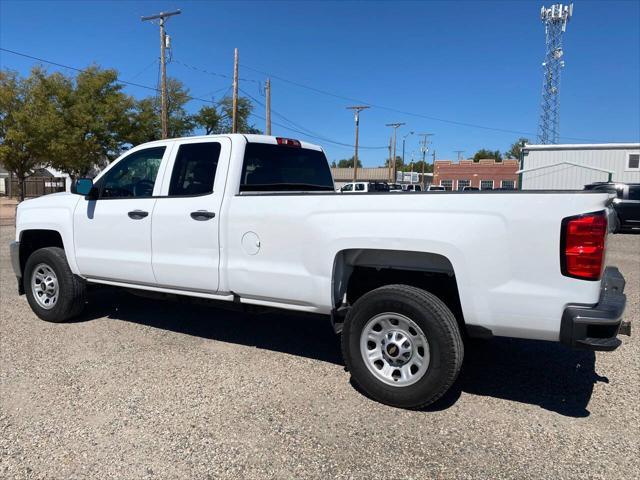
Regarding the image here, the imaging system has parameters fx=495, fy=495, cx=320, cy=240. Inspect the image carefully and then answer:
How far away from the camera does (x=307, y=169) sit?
530 cm

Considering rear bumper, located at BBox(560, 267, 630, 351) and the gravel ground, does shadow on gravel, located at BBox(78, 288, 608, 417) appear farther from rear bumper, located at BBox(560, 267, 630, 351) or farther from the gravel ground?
rear bumper, located at BBox(560, 267, 630, 351)

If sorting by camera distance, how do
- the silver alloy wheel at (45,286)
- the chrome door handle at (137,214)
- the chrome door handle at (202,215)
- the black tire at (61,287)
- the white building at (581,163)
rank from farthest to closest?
the white building at (581,163)
the silver alloy wheel at (45,286)
the black tire at (61,287)
the chrome door handle at (137,214)
the chrome door handle at (202,215)

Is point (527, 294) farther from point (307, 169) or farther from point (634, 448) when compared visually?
point (307, 169)

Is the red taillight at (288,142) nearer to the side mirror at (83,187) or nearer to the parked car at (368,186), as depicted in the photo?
the side mirror at (83,187)

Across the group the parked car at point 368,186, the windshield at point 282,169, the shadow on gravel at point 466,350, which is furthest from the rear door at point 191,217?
the parked car at point 368,186

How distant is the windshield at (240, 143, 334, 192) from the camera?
15.0ft

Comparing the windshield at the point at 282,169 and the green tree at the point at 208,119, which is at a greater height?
the green tree at the point at 208,119

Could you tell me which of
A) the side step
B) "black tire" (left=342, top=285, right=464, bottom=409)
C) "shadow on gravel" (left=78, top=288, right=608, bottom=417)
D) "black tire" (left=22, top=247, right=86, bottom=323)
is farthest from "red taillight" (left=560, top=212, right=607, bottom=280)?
"black tire" (left=22, top=247, right=86, bottom=323)

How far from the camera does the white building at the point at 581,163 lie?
30.0 m

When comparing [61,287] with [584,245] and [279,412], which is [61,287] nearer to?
[279,412]

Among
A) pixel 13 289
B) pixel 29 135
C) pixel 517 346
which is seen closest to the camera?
pixel 517 346

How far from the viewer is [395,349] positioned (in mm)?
3562

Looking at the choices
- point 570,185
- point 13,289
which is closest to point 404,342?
point 13,289

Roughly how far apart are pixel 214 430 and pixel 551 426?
2.28 metres
